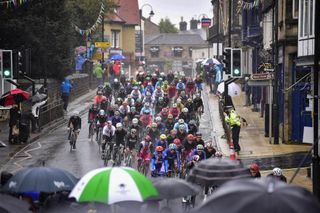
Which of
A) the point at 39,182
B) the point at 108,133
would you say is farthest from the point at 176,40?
the point at 39,182

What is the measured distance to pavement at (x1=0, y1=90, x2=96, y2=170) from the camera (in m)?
27.3

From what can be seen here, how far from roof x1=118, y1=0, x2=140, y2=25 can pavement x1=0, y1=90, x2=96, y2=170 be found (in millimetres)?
42251

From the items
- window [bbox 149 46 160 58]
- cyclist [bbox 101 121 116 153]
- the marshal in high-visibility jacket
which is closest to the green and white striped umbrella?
cyclist [bbox 101 121 116 153]

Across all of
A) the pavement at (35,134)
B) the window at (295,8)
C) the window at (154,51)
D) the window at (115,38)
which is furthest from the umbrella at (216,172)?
the window at (154,51)

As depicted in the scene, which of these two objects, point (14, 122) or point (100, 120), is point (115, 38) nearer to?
point (14, 122)

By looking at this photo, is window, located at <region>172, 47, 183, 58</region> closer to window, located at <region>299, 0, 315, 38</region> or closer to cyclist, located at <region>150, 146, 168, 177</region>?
window, located at <region>299, 0, 315, 38</region>

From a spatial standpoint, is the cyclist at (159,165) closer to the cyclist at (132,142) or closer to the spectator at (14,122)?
the cyclist at (132,142)

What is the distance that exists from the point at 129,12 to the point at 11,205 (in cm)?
8666

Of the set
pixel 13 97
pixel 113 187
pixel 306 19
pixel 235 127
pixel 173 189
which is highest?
pixel 306 19

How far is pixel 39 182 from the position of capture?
12328mm

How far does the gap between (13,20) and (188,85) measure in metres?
9.75

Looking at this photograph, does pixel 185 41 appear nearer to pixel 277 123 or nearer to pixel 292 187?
pixel 277 123

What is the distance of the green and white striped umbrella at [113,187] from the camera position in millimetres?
10656

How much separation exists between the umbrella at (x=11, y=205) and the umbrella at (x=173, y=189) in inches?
103
